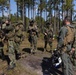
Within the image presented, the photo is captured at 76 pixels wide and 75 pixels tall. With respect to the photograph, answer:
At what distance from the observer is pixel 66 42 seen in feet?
26.1

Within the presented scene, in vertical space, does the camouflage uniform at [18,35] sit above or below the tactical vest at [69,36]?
below

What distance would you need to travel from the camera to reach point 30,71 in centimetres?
989

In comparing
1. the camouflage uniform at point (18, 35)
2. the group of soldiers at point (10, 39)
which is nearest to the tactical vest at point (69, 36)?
the group of soldiers at point (10, 39)

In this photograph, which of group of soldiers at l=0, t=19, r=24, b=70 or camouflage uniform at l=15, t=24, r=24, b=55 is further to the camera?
camouflage uniform at l=15, t=24, r=24, b=55

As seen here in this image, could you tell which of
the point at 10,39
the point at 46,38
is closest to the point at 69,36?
the point at 10,39

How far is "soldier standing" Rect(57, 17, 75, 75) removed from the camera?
25.7 ft

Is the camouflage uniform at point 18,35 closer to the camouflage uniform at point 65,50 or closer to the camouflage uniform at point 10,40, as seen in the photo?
the camouflage uniform at point 10,40

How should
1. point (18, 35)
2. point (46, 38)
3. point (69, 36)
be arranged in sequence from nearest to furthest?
point (69, 36) < point (18, 35) < point (46, 38)

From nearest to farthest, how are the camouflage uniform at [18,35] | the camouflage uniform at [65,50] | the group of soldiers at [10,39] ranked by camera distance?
1. the camouflage uniform at [65,50]
2. the group of soldiers at [10,39]
3. the camouflage uniform at [18,35]

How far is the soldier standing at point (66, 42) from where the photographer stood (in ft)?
25.7

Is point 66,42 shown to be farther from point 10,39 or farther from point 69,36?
point 10,39

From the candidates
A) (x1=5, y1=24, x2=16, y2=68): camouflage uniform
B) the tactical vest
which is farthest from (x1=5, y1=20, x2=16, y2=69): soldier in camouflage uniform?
the tactical vest

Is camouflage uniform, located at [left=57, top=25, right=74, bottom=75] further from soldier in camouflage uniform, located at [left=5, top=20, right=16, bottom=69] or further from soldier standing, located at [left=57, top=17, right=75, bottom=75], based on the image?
soldier in camouflage uniform, located at [left=5, top=20, right=16, bottom=69]

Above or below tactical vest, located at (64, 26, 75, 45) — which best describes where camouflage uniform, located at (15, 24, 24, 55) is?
below
